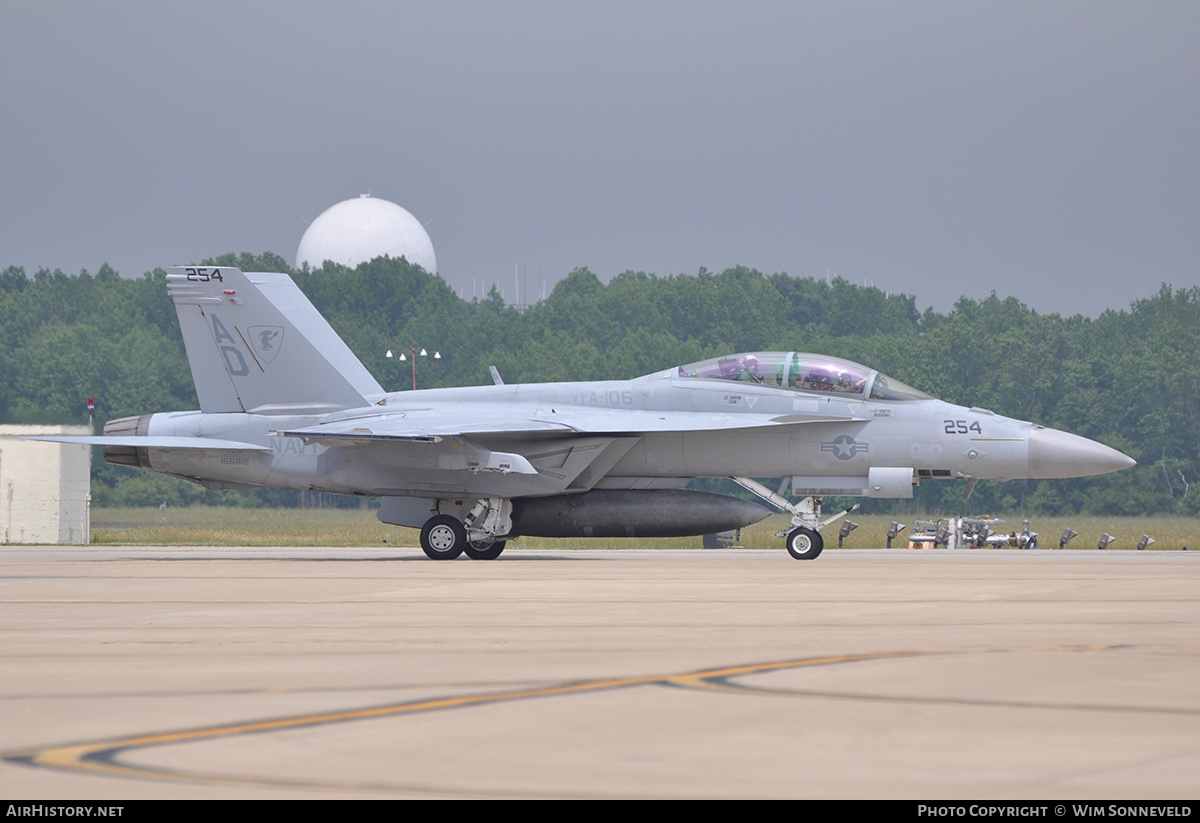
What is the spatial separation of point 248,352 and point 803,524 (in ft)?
29.4

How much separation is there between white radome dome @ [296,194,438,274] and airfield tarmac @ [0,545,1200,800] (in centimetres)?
7659

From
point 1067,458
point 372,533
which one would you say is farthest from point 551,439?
point 372,533

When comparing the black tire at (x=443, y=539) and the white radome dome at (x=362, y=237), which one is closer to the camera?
the black tire at (x=443, y=539)

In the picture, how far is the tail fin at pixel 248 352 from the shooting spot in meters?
23.4

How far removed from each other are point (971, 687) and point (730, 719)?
158 centimetres

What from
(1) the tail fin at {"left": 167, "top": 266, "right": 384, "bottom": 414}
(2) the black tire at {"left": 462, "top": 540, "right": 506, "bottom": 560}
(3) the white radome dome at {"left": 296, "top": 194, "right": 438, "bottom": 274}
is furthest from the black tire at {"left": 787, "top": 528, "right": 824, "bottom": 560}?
(3) the white radome dome at {"left": 296, "top": 194, "right": 438, "bottom": 274}

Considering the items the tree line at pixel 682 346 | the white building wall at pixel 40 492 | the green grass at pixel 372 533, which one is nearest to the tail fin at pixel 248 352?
the green grass at pixel 372 533

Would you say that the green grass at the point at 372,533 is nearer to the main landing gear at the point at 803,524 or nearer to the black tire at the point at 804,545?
the main landing gear at the point at 803,524

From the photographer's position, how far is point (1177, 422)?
226ft

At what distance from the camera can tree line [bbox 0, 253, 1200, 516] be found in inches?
2598

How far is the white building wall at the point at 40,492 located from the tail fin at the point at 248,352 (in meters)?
7.92

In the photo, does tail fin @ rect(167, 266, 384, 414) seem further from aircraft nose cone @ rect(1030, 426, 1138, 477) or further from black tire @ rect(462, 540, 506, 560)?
aircraft nose cone @ rect(1030, 426, 1138, 477)

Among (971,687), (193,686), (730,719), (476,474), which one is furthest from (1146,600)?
(476,474)

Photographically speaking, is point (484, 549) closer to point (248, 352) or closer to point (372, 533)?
point (248, 352)
